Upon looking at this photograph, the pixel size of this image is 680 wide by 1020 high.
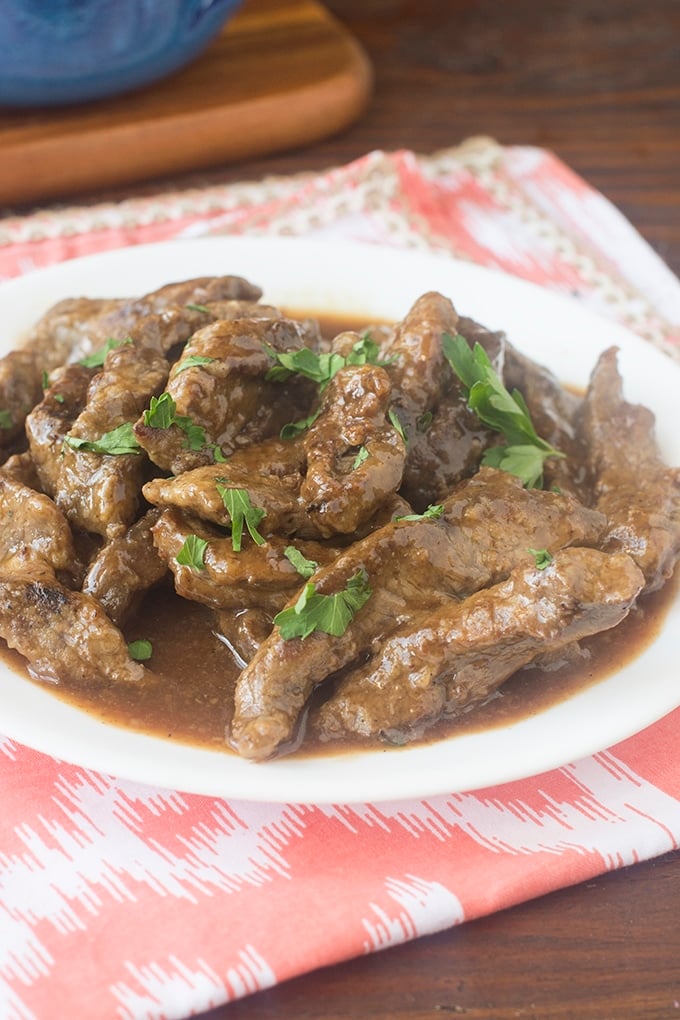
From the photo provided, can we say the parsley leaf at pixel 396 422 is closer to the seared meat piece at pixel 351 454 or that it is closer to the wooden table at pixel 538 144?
the seared meat piece at pixel 351 454

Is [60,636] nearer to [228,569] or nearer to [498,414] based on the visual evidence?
[228,569]

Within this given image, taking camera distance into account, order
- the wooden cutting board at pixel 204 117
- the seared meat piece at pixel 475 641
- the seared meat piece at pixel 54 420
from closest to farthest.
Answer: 1. the seared meat piece at pixel 475 641
2. the seared meat piece at pixel 54 420
3. the wooden cutting board at pixel 204 117

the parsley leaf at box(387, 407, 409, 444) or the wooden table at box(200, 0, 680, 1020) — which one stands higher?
the parsley leaf at box(387, 407, 409, 444)

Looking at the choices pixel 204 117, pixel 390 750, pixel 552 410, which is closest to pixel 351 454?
pixel 390 750

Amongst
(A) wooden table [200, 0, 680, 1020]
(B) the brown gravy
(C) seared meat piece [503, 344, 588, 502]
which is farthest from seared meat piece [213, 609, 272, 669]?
(C) seared meat piece [503, 344, 588, 502]

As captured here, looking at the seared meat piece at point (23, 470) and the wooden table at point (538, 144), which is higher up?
the seared meat piece at point (23, 470)

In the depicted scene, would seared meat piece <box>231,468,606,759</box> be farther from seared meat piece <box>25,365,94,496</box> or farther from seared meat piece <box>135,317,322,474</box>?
seared meat piece <box>25,365,94,496</box>

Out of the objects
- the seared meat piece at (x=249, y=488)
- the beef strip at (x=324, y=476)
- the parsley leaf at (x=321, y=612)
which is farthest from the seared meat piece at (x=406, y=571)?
the seared meat piece at (x=249, y=488)
